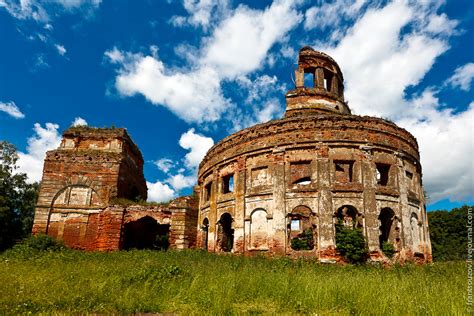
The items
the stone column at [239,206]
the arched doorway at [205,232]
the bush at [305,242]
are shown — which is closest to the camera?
the stone column at [239,206]

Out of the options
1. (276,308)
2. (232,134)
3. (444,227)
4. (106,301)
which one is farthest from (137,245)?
(444,227)

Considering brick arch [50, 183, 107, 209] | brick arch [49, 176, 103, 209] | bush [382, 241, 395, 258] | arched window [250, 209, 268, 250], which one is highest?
brick arch [49, 176, 103, 209]

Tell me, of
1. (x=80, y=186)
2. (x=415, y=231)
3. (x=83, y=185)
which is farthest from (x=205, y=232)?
(x=415, y=231)

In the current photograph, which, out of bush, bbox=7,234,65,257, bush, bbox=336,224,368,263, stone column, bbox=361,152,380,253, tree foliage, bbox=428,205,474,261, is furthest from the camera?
tree foliage, bbox=428,205,474,261

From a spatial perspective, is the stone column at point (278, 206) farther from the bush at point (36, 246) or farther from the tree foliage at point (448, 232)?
the tree foliage at point (448, 232)

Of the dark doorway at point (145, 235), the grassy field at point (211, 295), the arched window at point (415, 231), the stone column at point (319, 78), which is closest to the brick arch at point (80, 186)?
the dark doorway at point (145, 235)

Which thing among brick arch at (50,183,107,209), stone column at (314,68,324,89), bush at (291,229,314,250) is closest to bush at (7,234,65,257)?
brick arch at (50,183,107,209)

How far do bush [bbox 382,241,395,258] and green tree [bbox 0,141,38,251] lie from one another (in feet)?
73.4

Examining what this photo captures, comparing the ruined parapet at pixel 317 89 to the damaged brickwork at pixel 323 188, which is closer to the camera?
the damaged brickwork at pixel 323 188

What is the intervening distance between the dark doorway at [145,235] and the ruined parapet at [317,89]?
34.6ft

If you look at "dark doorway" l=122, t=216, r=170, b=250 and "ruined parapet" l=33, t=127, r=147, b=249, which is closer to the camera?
"ruined parapet" l=33, t=127, r=147, b=249

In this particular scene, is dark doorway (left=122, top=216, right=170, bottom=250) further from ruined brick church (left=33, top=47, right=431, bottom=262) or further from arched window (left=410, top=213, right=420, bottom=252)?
arched window (left=410, top=213, right=420, bottom=252)

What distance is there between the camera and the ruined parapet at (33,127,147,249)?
17.9 meters

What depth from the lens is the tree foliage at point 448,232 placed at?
1029 inches
